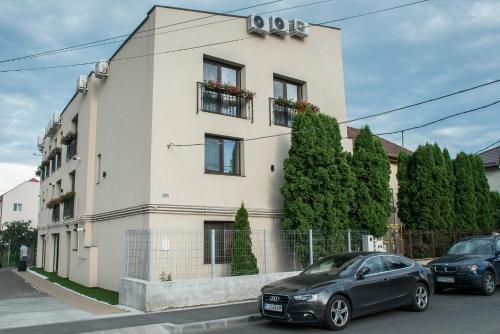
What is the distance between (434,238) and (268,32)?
10.7 metres

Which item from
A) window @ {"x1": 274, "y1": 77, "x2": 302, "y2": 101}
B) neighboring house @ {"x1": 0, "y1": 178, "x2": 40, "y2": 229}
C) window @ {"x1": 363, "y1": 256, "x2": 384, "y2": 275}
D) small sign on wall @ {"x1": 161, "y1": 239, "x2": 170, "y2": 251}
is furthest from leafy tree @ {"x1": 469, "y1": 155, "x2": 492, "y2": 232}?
neighboring house @ {"x1": 0, "y1": 178, "x2": 40, "y2": 229}

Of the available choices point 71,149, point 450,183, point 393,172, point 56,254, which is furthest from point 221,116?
point 56,254

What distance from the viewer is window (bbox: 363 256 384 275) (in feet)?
32.2

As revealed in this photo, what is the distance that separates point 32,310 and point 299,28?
13.2m

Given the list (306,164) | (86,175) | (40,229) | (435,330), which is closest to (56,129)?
(40,229)

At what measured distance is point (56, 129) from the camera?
28.3 metres

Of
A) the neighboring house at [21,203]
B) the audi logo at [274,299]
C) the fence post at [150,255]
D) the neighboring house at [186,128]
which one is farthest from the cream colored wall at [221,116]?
the neighboring house at [21,203]

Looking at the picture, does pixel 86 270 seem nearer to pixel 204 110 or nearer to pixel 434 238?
pixel 204 110

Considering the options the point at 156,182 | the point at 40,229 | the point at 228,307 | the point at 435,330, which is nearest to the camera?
the point at 435,330

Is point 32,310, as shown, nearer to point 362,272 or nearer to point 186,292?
point 186,292

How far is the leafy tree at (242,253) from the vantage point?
13727 millimetres

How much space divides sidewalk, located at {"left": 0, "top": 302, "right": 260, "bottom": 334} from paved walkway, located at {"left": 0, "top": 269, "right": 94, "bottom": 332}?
755 millimetres

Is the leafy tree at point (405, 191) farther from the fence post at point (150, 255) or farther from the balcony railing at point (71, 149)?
the balcony railing at point (71, 149)

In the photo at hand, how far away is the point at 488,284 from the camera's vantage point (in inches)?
492
